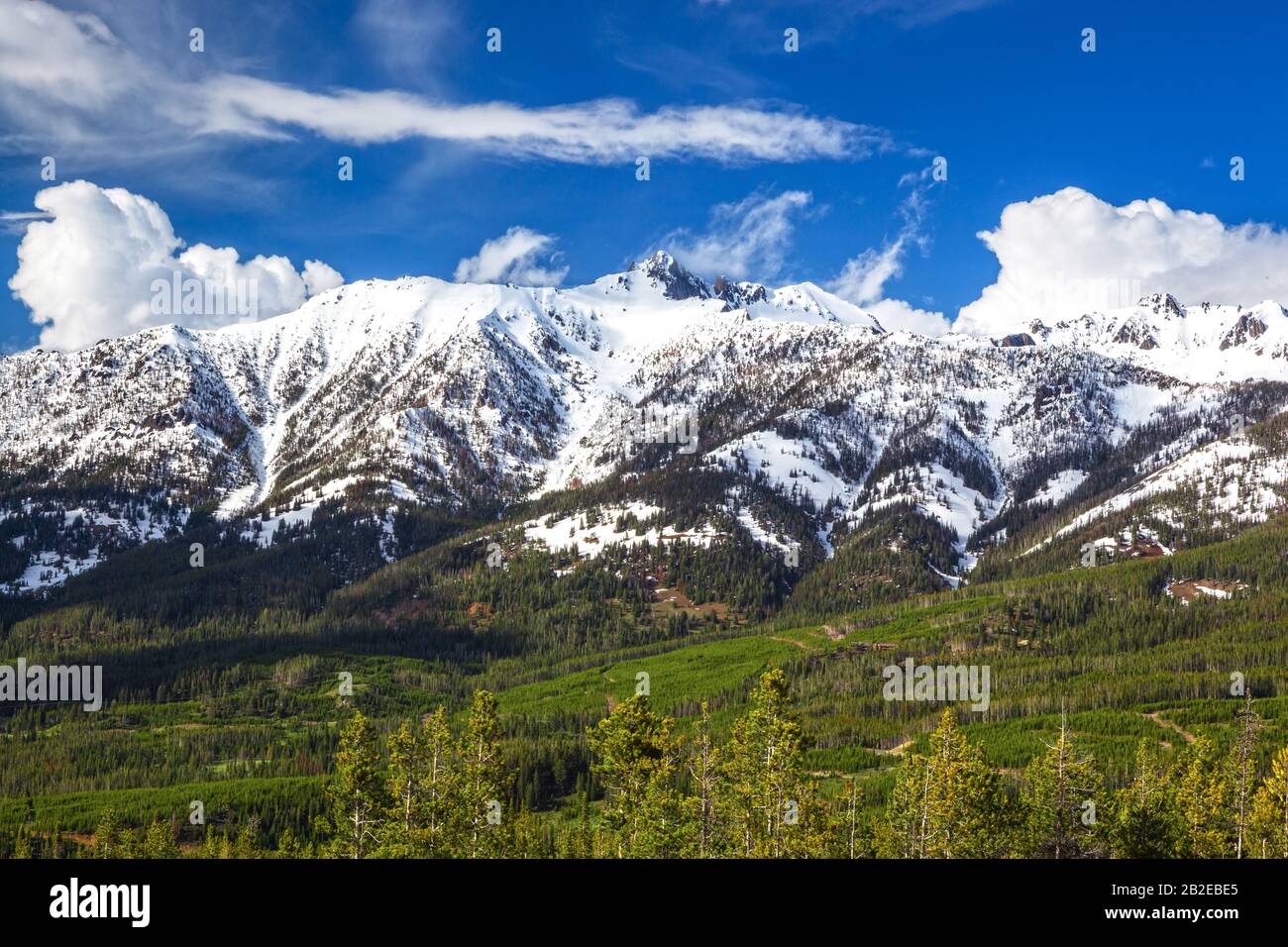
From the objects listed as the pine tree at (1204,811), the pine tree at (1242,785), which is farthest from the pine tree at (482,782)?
the pine tree at (1242,785)

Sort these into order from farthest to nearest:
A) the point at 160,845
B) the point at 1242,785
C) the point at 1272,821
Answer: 1. the point at 160,845
2. the point at 1242,785
3. the point at 1272,821

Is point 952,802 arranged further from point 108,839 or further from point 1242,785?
point 108,839

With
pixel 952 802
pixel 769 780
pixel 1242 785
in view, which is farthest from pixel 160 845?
pixel 1242 785

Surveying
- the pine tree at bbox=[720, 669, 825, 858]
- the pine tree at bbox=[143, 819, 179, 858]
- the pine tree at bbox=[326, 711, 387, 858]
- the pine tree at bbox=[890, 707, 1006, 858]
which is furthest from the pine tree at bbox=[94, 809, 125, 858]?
the pine tree at bbox=[890, 707, 1006, 858]

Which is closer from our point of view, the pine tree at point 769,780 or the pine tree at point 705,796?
the pine tree at point 705,796

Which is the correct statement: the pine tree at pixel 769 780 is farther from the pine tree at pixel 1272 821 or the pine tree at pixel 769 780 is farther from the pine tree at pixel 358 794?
the pine tree at pixel 1272 821

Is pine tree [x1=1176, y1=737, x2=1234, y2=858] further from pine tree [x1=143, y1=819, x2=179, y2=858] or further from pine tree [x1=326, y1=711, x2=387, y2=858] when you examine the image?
pine tree [x1=143, y1=819, x2=179, y2=858]
